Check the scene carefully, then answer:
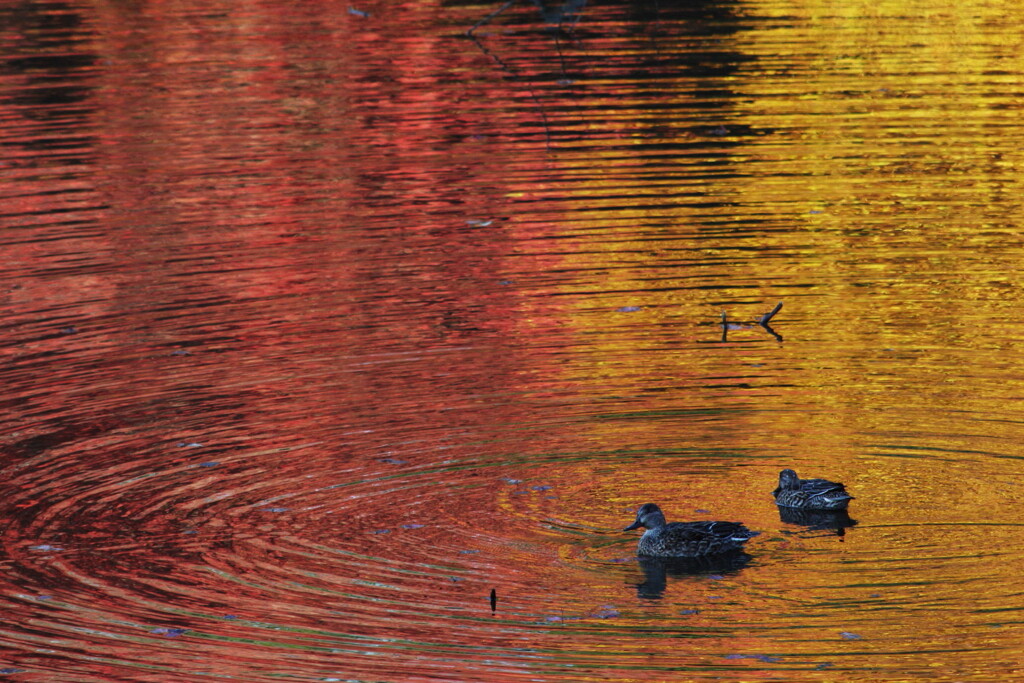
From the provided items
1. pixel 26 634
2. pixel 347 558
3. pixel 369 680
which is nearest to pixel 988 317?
pixel 347 558

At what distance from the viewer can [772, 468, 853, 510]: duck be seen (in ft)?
37.8

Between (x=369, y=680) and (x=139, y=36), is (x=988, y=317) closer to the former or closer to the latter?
(x=369, y=680)

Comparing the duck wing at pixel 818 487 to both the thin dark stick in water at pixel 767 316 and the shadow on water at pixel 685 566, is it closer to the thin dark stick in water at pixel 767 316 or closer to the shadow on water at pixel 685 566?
the shadow on water at pixel 685 566

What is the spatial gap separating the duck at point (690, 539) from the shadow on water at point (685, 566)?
5cm

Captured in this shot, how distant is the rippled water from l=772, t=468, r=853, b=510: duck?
0.55 feet

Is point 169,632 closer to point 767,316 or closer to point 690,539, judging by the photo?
point 690,539

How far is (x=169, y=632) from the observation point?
10438 mm

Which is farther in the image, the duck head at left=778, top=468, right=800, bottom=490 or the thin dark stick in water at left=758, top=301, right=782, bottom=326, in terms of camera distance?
the thin dark stick in water at left=758, top=301, right=782, bottom=326

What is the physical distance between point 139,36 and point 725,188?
65.0 feet

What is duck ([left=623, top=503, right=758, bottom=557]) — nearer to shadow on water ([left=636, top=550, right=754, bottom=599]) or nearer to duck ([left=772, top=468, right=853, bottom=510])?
shadow on water ([left=636, top=550, right=754, bottom=599])

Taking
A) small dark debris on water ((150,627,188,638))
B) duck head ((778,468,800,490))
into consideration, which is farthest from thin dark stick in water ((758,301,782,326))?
small dark debris on water ((150,627,188,638))

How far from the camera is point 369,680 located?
9.65 m

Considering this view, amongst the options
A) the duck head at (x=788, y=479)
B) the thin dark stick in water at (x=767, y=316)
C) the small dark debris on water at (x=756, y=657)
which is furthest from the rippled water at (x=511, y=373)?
the duck head at (x=788, y=479)

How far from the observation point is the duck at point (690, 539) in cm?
1100
